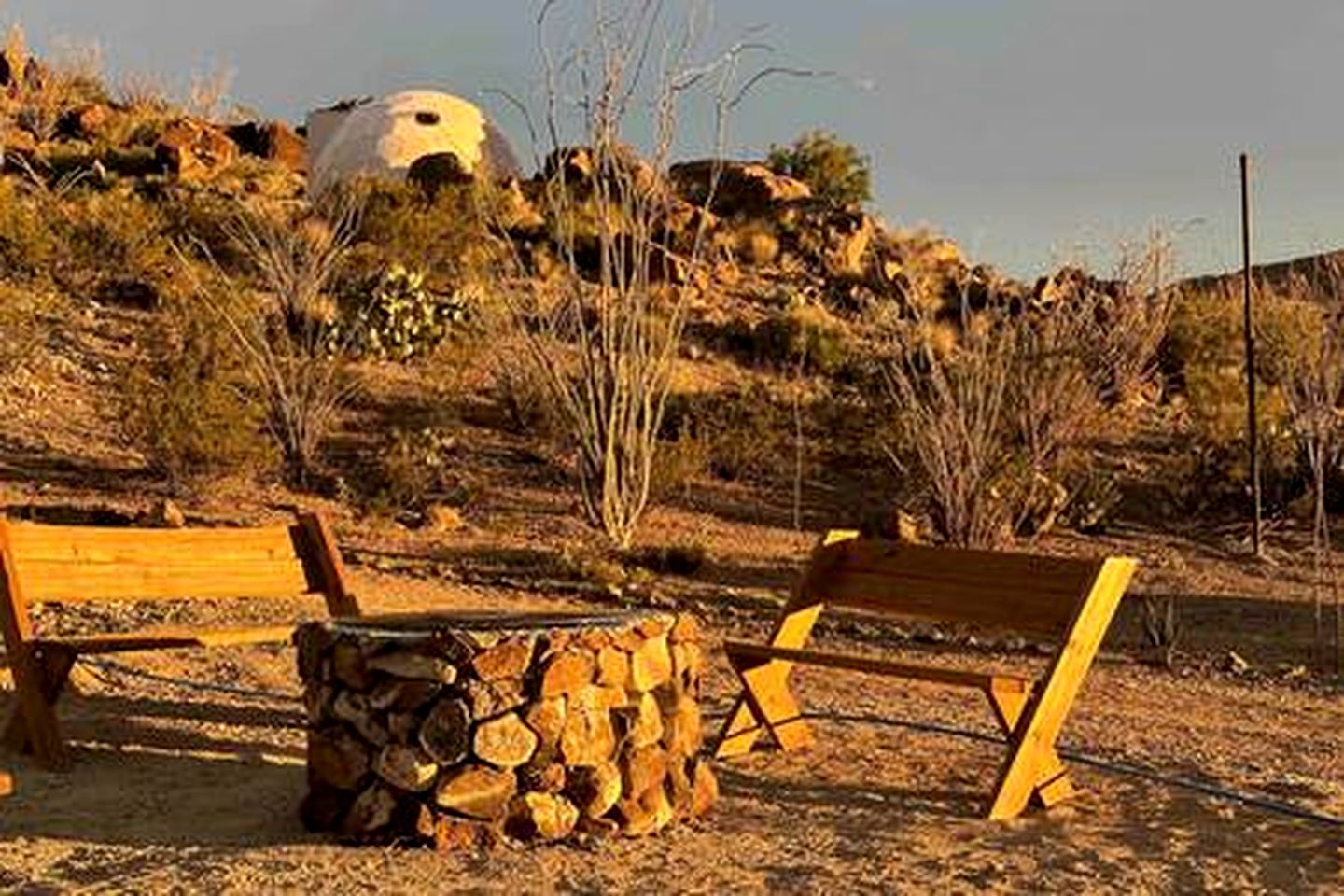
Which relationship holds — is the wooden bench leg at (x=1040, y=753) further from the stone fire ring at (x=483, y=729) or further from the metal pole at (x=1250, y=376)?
the metal pole at (x=1250, y=376)

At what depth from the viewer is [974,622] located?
6.50 meters

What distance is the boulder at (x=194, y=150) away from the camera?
106 feet

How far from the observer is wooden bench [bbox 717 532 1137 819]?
5.95 meters

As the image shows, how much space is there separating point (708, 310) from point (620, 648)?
20487 mm

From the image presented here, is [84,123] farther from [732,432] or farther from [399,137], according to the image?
[732,432]

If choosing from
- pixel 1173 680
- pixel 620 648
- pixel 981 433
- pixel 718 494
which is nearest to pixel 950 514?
pixel 981 433

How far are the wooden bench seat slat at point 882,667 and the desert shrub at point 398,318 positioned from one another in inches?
563

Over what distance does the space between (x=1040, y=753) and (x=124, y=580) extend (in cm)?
344

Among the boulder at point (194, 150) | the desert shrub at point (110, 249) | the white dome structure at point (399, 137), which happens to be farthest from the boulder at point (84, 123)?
the desert shrub at point (110, 249)

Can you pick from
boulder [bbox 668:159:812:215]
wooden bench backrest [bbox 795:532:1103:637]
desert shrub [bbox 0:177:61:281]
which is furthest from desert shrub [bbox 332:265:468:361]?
wooden bench backrest [bbox 795:532:1103:637]

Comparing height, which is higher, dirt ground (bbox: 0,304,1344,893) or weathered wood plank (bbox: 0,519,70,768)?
weathered wood plank (bbox: 0,519,70,768)

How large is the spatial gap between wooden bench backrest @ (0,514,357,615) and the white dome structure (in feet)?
83.9

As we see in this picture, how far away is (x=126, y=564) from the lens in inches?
269

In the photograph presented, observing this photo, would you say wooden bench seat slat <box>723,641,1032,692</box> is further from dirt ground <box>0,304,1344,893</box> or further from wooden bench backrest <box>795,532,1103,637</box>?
dirt ground <box>0,304,1344,893</box>
